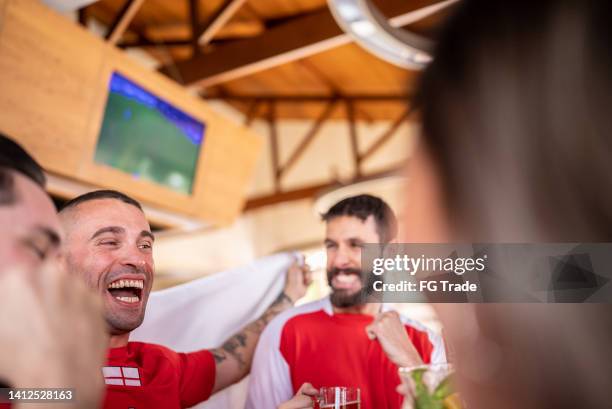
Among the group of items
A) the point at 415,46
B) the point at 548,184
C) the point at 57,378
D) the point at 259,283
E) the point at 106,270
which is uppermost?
the point at 415,46

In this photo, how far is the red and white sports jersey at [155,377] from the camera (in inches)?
48.3

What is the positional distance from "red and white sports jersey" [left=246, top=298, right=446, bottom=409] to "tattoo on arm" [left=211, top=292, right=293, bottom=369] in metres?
0.04

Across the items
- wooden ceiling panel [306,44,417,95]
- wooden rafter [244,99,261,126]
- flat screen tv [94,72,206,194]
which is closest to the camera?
flat screen tv [94,72,206,194]

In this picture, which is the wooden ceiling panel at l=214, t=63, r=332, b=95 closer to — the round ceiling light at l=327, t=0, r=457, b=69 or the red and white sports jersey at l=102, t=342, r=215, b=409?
the round ceiling light at l=327, t=0, r=457, b=69

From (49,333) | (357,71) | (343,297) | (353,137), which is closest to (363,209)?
(343,297)

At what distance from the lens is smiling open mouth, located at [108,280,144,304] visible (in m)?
1.26

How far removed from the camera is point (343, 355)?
1.67 metres

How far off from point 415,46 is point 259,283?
0.97 meters

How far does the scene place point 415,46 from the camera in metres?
2.17

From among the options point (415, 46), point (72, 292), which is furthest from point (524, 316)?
point (415, 46)

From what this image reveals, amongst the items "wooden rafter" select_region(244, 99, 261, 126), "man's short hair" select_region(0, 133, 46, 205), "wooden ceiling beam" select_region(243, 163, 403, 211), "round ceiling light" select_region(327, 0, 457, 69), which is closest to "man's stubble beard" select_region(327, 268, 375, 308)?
"round ceiling light" select_region(327, 0, 457, 69)

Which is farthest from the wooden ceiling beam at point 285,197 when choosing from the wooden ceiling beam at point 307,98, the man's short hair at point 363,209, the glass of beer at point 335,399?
the glass of beer at point 335,399

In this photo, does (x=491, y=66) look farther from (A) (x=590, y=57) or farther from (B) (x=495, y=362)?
(B) (x=495, y=362)

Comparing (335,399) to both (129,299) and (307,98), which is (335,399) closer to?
(129,299)
